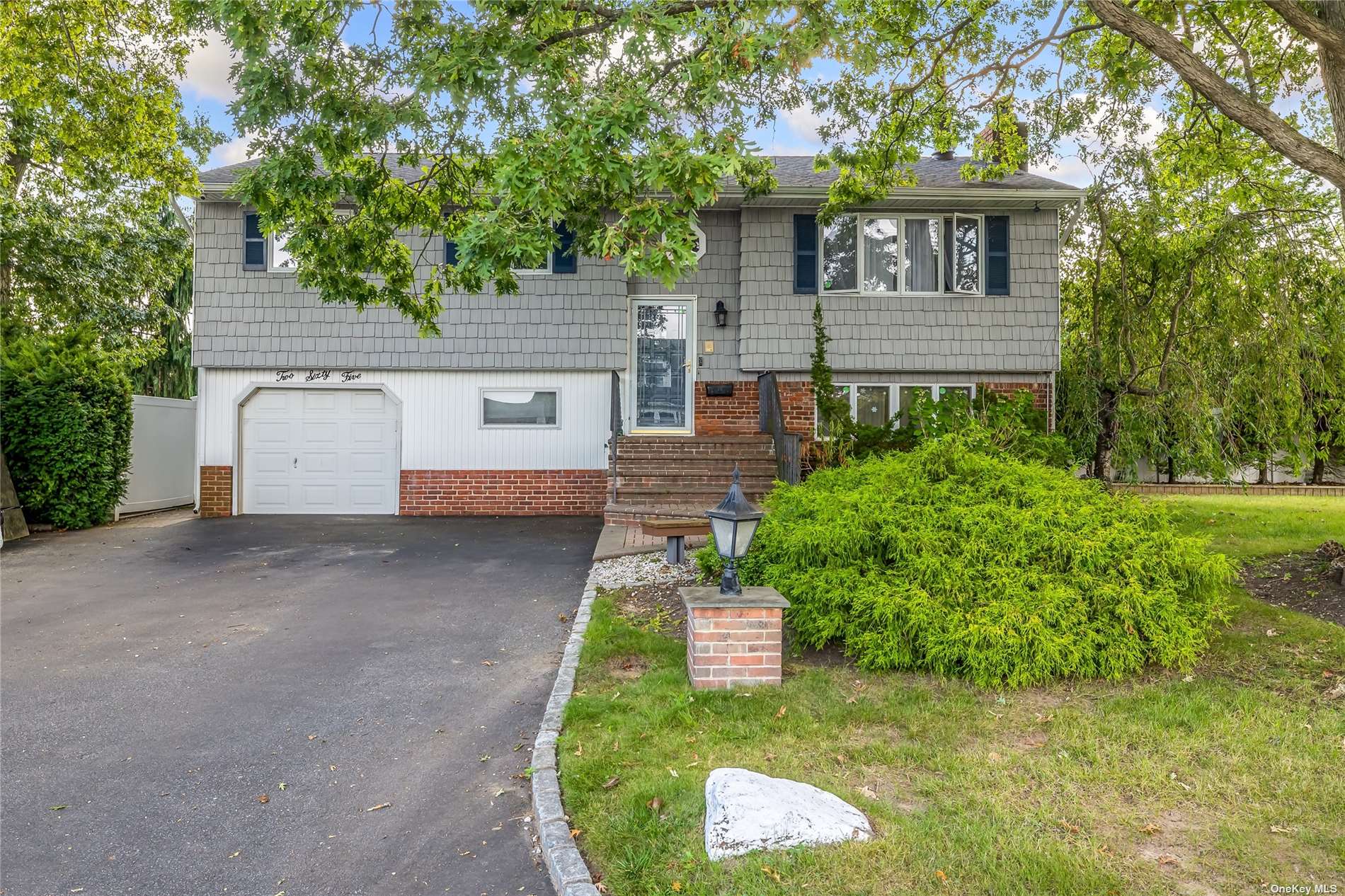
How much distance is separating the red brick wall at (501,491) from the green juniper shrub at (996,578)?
7467 millimetres

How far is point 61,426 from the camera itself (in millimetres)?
10805

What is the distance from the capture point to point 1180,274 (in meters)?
8.56

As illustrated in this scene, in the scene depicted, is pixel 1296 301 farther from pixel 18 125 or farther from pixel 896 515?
pixel 18 125

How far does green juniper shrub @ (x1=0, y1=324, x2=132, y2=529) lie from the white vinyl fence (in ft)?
2.84

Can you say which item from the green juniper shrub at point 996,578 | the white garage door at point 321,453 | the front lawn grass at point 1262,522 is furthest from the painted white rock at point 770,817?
the white garage door at point 321,453

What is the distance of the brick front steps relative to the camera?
9953mm

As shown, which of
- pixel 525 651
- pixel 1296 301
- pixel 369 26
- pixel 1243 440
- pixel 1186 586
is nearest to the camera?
pixel 1186 586

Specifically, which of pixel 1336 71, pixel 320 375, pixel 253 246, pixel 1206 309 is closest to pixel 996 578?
pixel 1336 71

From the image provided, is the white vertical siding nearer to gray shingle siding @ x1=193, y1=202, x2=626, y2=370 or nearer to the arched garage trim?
the arched garage trim

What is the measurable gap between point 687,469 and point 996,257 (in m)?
5.84

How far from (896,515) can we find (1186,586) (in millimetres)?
1670

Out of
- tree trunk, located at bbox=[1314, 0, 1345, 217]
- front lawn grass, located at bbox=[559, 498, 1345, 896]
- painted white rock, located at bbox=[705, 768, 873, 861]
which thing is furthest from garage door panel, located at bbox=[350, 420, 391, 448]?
tree trunk, located at bbox=[1314, 0, 1345, 217]

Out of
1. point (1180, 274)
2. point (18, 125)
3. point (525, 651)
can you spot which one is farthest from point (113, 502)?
point (1180, 274)

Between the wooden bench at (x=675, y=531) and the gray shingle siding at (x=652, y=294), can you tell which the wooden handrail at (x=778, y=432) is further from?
the wooden bench at (x=675, y=531)
